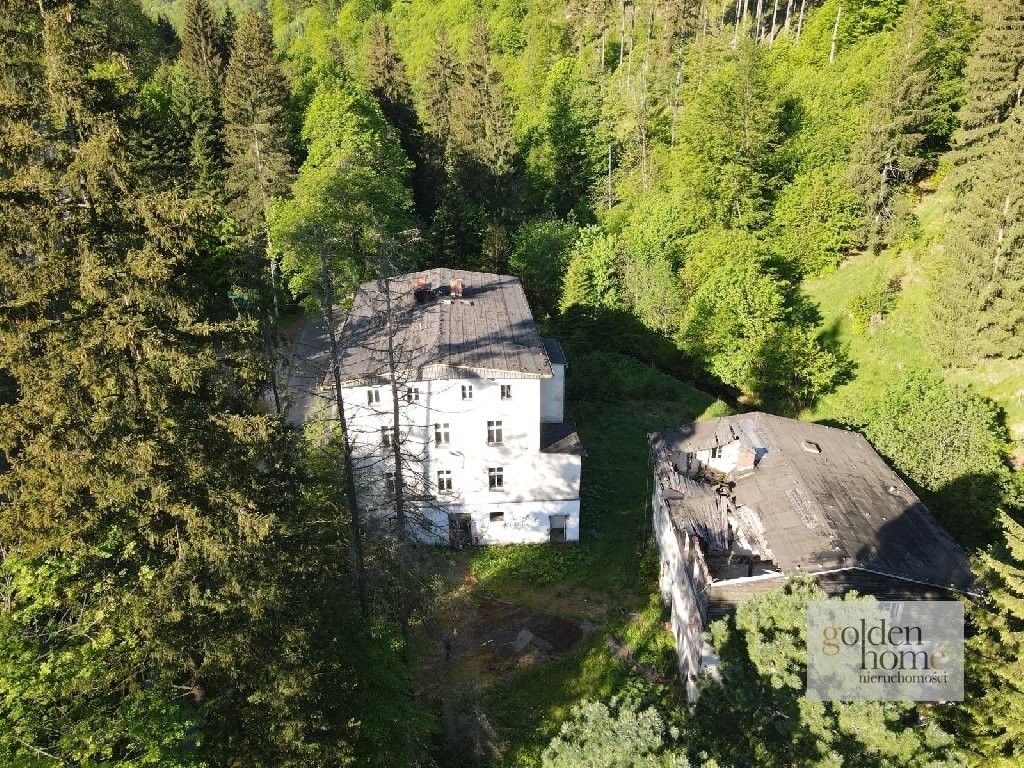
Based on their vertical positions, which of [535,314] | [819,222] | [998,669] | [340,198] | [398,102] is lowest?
[998,669]

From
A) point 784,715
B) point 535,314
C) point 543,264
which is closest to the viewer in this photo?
point 784,715

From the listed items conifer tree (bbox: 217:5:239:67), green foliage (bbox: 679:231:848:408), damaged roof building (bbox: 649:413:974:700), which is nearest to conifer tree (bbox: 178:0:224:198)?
conifer tree (bbox: 217:5:239:67)

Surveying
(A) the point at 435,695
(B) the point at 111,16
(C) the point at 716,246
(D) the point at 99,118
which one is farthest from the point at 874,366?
(B) the point at 111,16

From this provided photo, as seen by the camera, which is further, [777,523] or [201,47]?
[201,47]

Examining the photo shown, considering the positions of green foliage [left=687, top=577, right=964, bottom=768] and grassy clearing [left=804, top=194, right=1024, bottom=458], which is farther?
grassy clearing [left=804, top=194, right=1024, bottom=458]

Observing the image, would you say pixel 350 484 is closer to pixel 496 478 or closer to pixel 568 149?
pixel 496 478

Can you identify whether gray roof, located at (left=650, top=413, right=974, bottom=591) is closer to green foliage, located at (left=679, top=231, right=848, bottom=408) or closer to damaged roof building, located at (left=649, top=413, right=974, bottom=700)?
damaged roof building, located at (left=649, top=413, right=974, bottom=700)

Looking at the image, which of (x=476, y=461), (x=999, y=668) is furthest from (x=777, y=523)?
(x=476, y=461)
